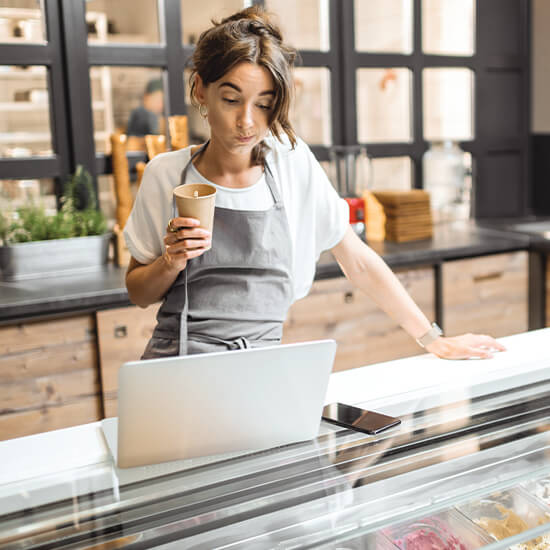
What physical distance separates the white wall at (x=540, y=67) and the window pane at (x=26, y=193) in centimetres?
252

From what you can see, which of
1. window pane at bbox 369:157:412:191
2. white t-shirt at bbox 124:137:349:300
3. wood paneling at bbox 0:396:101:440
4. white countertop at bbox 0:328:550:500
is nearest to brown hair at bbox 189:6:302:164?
white t-shirt at bbox 124:137:349:300

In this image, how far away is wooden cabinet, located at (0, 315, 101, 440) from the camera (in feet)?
6.73

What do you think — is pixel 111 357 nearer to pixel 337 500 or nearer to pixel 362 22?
pixel 337 500

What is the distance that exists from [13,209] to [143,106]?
647 mm

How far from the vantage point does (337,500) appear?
2.76 feet

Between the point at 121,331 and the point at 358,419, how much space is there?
126cm

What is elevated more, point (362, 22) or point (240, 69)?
point (362, 22)

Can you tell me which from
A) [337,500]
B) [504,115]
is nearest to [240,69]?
[337,500]

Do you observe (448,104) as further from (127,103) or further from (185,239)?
(185,239)

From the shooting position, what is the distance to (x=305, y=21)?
132 inches

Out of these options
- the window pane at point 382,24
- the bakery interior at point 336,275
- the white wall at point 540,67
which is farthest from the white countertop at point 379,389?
the white wall at point 540,67

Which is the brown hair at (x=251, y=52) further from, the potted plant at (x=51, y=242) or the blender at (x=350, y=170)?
the blender at (x=350, y=170)

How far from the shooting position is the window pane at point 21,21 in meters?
2.52

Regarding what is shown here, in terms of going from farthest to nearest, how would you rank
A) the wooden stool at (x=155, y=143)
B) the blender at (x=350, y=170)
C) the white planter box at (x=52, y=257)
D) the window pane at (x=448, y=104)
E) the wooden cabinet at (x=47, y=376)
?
the window pane at (x=448, y=104) < the blender at (x=350, y=170) < the wooden stool at (x=155, y=143) < the white planter box at (x=52, y=257) < the wooden cabinet at (x=47, y=376)
